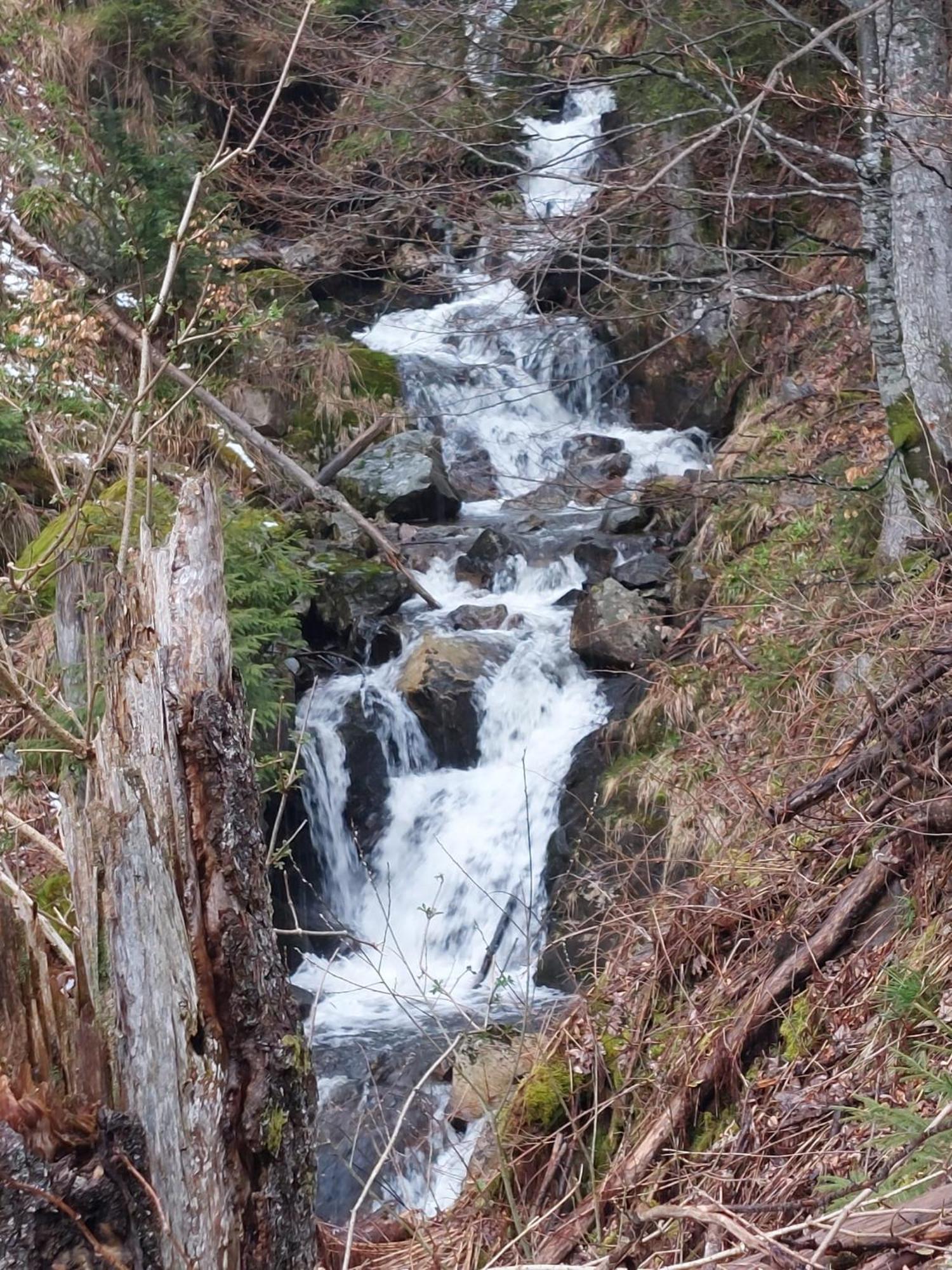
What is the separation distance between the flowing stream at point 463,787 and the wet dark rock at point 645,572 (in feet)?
1.90

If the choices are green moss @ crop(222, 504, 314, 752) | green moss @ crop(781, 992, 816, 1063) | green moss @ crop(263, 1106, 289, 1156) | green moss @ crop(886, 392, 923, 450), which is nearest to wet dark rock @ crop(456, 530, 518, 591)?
green moss @ crop(222, 504, 314, 752)

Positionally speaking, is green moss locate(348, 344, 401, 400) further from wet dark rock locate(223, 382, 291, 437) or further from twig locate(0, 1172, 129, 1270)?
twig locate(0, 1172, 129, 1270)

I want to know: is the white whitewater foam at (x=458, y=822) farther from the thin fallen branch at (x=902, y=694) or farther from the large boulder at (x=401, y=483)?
the thin fallen branch at (x=902, y=694)

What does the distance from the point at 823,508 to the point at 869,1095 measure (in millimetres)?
5585

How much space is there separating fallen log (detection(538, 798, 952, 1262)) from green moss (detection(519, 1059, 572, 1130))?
325 mm

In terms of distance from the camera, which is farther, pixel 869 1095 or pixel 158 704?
pixel 869 1095

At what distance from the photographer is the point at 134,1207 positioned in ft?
6.72

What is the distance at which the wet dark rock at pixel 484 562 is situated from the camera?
982 cm

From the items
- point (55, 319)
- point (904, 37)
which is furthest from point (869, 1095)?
point (55, 319)

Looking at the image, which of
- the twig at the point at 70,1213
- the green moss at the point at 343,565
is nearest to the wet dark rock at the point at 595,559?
the green moss at the point at 343,565

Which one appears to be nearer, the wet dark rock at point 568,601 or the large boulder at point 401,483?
the wet dark rock at point 568,601

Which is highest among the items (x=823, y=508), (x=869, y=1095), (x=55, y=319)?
(x=55, y=319)

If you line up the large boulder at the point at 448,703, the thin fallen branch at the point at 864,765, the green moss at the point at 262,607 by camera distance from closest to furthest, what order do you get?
the thin fallen branch at the point at 864,765, the green moss at the point at 262,607, the large boulder at the point at 448,703

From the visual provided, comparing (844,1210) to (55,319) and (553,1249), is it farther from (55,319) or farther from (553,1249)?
(55,319)
